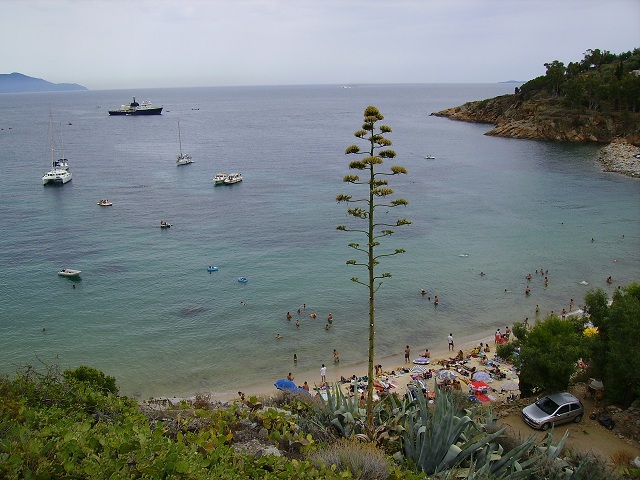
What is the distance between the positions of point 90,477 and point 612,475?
882 centimetres

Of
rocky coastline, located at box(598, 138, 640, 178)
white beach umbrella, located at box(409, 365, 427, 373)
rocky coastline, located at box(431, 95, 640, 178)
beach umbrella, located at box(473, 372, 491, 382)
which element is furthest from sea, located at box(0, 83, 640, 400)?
beach umbrella, located at box(473, 372, 491, 382)

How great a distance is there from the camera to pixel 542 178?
222 ft

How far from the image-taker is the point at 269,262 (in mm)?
39344

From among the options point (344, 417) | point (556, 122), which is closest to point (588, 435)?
point (344, 417)

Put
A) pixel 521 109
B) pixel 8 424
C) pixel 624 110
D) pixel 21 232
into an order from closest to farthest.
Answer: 1. pixel 8 424
2. pixel 21 232
3. pixel 624 110
4. pixel 521 109

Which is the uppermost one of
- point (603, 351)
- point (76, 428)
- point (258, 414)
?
point (76, 428)

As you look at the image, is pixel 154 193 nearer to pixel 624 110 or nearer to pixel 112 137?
pixel 112 137

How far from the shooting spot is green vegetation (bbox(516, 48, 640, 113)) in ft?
291

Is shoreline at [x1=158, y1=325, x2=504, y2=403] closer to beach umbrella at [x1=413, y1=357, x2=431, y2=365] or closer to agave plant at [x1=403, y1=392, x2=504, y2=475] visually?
beach umbrella at [x1=413, y1=357, x2=431, y2=365]

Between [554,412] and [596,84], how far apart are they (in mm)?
94415

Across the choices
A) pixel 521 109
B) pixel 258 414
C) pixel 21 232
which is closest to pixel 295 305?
pixel 258 414

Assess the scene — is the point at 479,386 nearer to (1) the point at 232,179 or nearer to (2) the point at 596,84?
(1) the point at 232,179

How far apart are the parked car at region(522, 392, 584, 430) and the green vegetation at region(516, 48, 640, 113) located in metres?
88.4

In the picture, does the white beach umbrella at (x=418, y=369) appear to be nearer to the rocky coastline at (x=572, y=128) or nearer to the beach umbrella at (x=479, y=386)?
the beach umbrella at (x=479, y=386)
